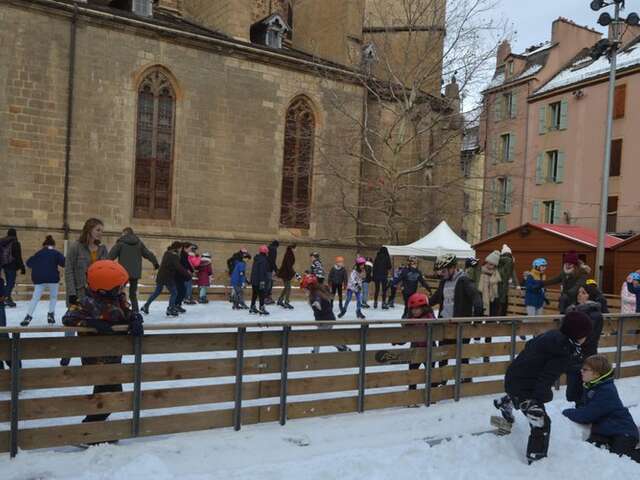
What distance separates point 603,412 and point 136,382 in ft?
13.6

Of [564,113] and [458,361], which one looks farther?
[564,113]

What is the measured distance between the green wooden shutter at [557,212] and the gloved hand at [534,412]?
28748mm

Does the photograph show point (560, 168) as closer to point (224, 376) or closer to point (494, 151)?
point (494, 151)

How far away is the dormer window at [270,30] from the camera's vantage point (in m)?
25.9

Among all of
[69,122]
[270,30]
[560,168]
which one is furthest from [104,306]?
[560,168]

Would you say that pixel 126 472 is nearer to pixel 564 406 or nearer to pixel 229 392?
pixel 229 392

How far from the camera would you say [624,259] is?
19.2 m

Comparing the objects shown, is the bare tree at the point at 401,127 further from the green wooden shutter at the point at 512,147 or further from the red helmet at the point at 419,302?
the red helmet at the point at 419,302

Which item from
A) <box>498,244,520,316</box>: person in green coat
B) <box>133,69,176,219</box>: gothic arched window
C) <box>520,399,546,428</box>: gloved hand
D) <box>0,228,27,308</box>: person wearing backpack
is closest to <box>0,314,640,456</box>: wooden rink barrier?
<box>520,399,546,428</box>: gloved hand

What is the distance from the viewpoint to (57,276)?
1032cm

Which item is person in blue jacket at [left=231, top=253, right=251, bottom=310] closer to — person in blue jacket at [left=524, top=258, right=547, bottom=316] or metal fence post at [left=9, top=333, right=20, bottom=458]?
person in blue jacket at [left=524, top=258, right=547, bottom=316]

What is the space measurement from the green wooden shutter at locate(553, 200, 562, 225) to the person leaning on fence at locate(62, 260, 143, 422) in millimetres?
30277

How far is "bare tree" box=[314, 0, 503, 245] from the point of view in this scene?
914 inches

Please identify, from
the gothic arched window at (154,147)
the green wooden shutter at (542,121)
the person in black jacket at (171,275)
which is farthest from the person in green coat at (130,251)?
the green wooden shutter at (542,121)
